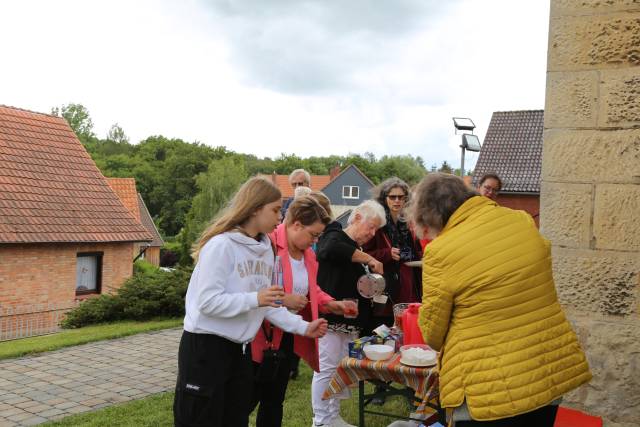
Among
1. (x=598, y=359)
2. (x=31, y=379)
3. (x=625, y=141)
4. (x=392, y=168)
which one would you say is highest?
(x=392, y=168)

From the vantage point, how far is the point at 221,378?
2613 mm

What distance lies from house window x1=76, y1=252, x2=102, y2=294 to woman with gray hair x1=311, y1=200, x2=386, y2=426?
17878 millimetres

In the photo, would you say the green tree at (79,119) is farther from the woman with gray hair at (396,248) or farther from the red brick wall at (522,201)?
the woman with gray hair at (396,248)

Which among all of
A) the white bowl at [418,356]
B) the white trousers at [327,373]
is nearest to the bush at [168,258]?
the white trousers at [327,373]

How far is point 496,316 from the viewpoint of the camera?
2.20 meters

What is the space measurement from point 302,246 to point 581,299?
1.73m

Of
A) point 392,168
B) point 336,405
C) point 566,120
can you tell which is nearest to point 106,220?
point 336,405

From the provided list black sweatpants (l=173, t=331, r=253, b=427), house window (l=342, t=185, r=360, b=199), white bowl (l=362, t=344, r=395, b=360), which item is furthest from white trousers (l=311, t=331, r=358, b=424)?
house window (l=342, t=185, r=360, b=199)

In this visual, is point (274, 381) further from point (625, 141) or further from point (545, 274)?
point (625, 141)

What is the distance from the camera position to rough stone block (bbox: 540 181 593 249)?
133 inches

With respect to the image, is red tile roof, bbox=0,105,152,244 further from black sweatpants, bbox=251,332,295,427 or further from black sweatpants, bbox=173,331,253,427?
black sweatpants, bbox=173,331,253,427

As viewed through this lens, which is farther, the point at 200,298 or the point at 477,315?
the point at 200,298

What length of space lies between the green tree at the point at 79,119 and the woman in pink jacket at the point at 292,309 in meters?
69.2

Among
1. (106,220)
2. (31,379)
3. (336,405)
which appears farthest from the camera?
(106,220)
